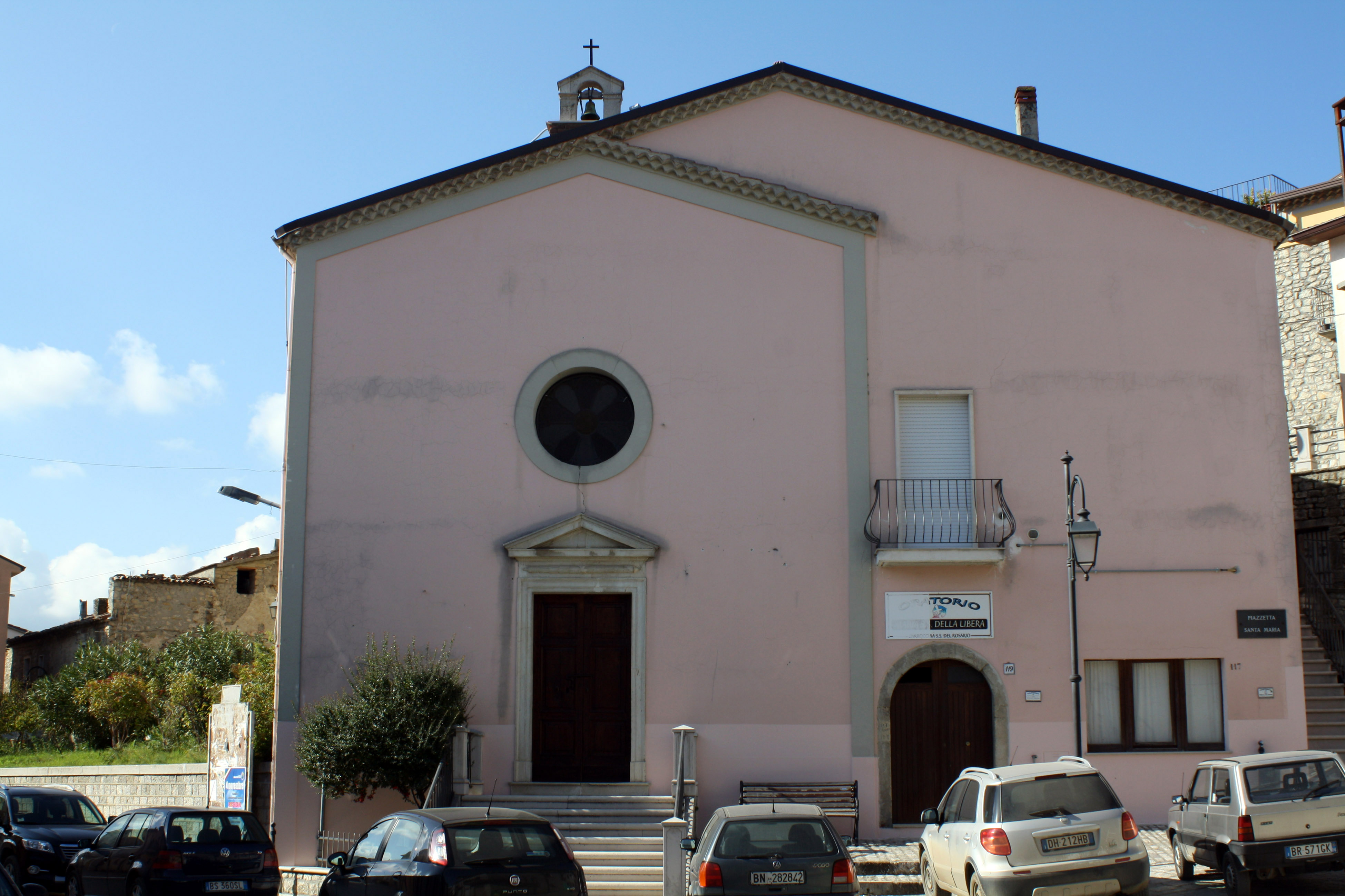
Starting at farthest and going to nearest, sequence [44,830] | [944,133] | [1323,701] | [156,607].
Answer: [156,607]
[1323,701]
[944,133]
[44,830]

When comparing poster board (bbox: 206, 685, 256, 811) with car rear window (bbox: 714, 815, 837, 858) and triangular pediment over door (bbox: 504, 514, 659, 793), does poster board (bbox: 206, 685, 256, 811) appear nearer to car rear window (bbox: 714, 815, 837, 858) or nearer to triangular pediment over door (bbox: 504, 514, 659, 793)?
triangular pediment over door (bbox: 504, 514, 659, 793)

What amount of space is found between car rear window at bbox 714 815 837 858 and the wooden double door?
19.6 ft

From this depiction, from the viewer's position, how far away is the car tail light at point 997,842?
988cm

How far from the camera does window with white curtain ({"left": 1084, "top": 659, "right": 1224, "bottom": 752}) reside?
52.7ft

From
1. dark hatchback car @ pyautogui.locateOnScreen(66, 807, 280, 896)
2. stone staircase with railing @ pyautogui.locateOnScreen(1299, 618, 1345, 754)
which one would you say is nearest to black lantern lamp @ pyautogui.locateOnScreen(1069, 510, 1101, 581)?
stone staircase with railing @ pyautogui.locateOnScreen(1299, 618, 1345, 754)

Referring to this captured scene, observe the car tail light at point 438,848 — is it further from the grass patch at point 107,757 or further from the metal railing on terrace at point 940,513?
the grass patch at point 107,757

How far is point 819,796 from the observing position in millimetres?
15445

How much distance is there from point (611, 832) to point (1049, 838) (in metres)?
6.39

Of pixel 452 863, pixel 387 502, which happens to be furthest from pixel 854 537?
pixel 452 863

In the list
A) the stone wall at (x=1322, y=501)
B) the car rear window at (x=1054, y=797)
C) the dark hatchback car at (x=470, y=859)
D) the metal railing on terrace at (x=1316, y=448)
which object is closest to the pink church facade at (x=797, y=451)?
the car rear window at (x=1054, y=797)

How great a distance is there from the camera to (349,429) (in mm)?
16984

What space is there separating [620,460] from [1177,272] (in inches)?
330

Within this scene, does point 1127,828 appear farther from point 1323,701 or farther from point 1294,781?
point 1323,701

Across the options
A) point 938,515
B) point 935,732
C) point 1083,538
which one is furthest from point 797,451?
point 1083,538
